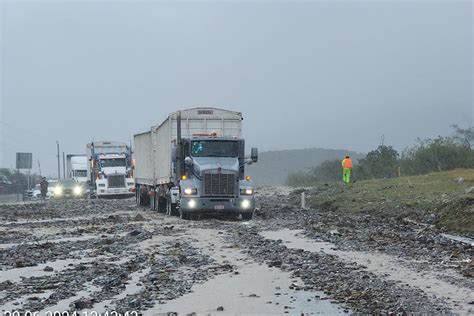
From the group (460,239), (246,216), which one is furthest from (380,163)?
(460,239)

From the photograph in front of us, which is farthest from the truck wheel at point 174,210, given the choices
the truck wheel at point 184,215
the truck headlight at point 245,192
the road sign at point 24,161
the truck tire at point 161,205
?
the road sign at point 24,161

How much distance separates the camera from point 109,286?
36.8 ft

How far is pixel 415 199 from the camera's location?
89.6 ft

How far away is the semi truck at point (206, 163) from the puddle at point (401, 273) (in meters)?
7.54

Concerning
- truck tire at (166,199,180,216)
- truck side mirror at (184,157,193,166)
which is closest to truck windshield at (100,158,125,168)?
truck tire at (166,199,180,216)

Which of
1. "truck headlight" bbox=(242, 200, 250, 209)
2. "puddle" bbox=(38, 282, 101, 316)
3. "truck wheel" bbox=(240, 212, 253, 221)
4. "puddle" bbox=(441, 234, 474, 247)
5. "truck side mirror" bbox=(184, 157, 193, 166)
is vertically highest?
"truck side mirror" bbox=(184, 157, 193, 166)

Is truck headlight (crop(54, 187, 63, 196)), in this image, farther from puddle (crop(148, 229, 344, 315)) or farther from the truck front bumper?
puddle (crop(148, 229, 344, 315))

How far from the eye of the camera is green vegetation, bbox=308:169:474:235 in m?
21.4

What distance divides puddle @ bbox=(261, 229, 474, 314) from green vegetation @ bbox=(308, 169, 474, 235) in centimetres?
523

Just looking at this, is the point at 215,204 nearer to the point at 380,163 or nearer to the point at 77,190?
the point at 77,190

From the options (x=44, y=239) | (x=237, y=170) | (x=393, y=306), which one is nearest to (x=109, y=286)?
(x=393, y=306)

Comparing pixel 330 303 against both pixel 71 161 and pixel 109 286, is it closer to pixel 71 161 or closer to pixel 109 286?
pixel 109 286

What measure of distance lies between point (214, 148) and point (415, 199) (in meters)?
8.45

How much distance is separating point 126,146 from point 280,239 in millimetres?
32700
